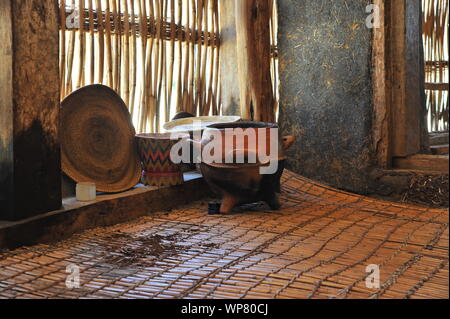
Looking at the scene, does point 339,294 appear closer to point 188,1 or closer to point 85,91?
point 85,91

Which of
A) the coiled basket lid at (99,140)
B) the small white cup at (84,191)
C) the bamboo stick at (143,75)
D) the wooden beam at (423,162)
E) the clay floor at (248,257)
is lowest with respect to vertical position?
the clay floor at (248,257)

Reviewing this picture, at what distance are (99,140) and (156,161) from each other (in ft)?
1.25

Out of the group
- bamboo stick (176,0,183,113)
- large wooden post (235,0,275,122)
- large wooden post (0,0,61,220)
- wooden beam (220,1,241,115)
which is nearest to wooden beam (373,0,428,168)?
large wooden post (235,0,275,122)

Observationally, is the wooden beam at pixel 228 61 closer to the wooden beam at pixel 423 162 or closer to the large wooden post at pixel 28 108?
the wooden beam at pixel 423 162

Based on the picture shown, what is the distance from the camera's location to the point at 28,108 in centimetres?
248

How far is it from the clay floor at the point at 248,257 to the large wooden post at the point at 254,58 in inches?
34.3

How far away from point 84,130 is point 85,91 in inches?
9.2

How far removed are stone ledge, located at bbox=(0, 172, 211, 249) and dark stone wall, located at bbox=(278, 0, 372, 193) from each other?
0.93 m

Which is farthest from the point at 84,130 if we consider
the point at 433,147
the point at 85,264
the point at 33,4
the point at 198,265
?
the point at 433,147

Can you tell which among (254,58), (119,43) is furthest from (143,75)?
(254,58)

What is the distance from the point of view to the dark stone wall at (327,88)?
12.5 feet

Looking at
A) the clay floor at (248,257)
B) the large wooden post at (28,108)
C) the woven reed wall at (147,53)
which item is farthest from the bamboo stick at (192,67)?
the large wooden post at (28,108)

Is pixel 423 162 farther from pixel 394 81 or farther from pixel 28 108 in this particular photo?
pixel 28 108
